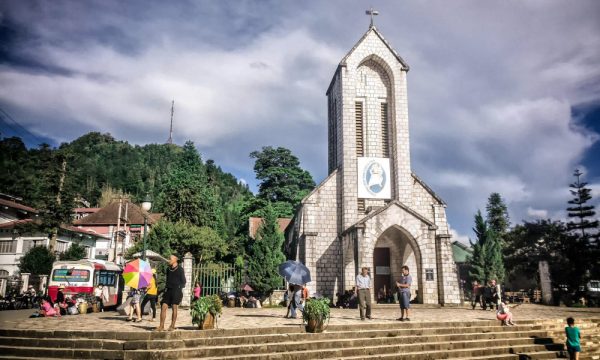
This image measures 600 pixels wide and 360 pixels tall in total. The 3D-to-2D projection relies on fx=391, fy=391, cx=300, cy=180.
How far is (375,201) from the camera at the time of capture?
23797mm

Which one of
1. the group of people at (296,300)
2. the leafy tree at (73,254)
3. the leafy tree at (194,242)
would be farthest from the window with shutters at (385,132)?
the leafy tree at (73,254)

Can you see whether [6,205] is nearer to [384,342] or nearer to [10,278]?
[10,278]

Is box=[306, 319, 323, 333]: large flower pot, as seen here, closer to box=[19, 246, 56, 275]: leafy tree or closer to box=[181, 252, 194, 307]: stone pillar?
box=[181, 252, 194, 307]: stone pillar

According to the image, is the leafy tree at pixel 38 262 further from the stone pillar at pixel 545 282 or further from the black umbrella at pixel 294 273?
the stone pillar at pixel 545 282

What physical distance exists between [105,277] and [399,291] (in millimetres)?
17100

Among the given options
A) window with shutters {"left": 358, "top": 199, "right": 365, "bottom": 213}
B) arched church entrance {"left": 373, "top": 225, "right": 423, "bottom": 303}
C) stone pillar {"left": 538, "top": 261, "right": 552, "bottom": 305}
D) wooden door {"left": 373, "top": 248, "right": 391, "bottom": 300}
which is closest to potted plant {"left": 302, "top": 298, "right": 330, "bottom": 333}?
arched church entrance {"left": 373, "top": 225, "right": 423, "bottom": 303}

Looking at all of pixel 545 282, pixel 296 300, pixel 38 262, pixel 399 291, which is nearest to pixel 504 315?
pixel 399 291

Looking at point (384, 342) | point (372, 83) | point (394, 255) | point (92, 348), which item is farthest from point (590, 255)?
point (92, 348)

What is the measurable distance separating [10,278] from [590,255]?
45665mm

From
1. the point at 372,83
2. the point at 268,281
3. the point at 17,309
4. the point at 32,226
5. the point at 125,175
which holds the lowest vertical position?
the point at 17,309

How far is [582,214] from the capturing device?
33.9 m

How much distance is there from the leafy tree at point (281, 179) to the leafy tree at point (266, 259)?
23.1 metres

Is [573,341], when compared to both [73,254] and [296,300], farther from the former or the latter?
[73,254]

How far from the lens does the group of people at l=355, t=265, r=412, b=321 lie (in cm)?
1253
